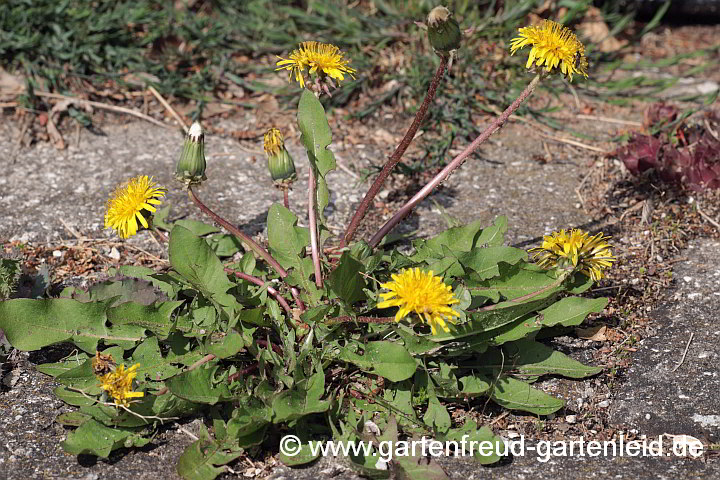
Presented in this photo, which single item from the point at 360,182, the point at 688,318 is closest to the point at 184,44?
the point at 360,182

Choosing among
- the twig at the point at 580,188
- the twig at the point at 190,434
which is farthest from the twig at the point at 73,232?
the twig at the point at 580,188

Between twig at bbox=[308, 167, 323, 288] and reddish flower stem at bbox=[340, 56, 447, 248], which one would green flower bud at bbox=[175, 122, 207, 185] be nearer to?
twig at bbox=[308, 167, 323, 288]

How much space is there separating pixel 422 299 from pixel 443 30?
0.79 metres

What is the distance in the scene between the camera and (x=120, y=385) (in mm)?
2199

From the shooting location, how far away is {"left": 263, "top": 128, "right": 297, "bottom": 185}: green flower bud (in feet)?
8.16

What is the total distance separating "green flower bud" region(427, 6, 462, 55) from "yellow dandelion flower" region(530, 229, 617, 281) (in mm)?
661

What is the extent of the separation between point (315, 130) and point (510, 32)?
7.10 ft

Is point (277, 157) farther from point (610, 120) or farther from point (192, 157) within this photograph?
point (610, 120)

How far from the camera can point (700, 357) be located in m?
2.58

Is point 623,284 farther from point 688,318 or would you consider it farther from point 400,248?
point 400,248

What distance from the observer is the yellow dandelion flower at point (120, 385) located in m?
2.18

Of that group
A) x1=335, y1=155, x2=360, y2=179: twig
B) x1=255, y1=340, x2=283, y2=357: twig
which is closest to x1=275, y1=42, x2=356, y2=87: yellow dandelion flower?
x1=255, y1=340, x2=283, y2=357: twig

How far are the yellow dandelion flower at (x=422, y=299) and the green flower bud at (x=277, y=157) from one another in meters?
0.61

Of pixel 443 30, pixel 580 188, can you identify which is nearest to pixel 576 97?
pixel 580 188
